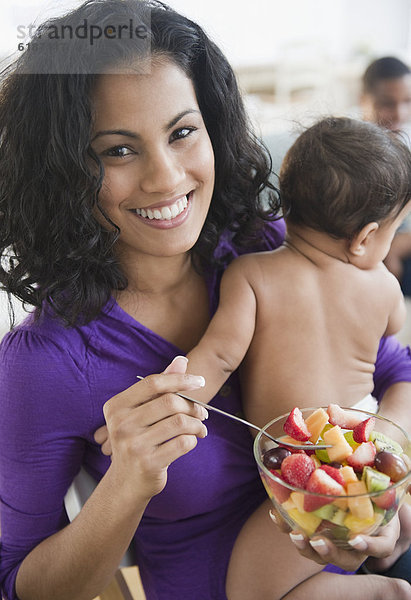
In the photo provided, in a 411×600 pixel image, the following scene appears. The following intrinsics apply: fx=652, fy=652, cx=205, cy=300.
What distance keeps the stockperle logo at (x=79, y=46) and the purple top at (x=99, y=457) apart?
41 centimetres

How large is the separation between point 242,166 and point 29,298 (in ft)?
1.62

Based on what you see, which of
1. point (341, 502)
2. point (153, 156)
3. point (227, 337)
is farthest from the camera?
point (227, 337)

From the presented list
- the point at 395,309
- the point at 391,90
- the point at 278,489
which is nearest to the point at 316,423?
the point at 278,489

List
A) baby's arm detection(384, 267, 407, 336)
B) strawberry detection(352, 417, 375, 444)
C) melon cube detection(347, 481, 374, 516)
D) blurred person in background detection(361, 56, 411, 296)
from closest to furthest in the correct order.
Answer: melon cube detection(347, 481, 374, 516), strawberry detection(352, 417, 375, 444), baby's arm detection(384, 267, 407, 336), blurred person in background detection(361, 56, 411, 296)

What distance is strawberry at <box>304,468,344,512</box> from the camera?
818 millimetres

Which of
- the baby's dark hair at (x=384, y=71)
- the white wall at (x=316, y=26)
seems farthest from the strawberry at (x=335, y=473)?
the white wall at (x=316, y=26)

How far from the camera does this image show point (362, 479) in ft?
2.83

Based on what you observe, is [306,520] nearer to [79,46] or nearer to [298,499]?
[298,499]

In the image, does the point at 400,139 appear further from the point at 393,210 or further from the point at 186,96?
the point at 186,96

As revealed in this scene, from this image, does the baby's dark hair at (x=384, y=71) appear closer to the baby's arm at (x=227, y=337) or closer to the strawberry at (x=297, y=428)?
the baby's arm at (x=227, y=337)

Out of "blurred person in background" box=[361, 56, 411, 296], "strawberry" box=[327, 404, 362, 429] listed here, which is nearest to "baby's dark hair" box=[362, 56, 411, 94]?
"blurred person in background" box=[361, 56, 411, 296]

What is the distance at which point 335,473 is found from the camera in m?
0.86

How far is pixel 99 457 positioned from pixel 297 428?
0.40m

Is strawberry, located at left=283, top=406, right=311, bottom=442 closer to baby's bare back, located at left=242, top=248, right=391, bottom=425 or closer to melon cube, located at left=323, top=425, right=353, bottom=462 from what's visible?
melon cube, located at left=323, top=425, right=353, bottom=462
